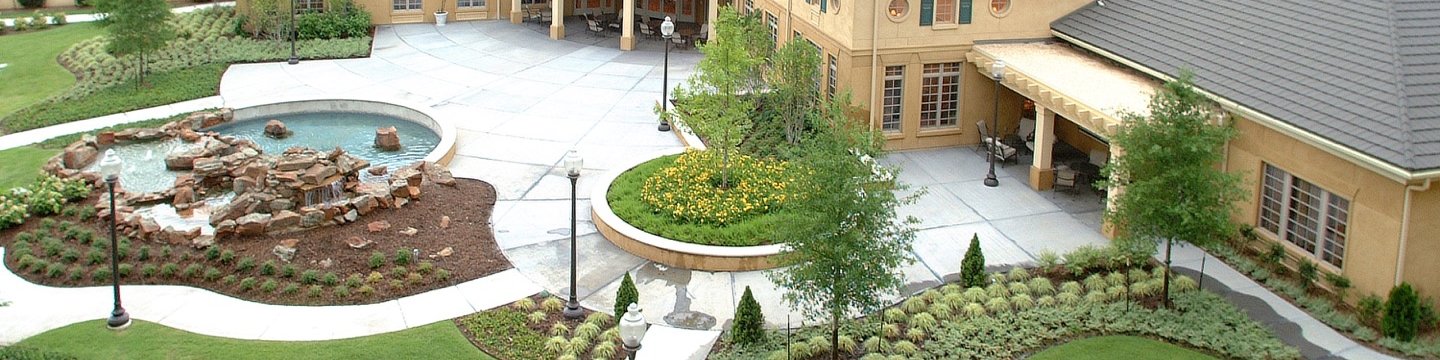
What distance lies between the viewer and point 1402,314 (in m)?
18.8

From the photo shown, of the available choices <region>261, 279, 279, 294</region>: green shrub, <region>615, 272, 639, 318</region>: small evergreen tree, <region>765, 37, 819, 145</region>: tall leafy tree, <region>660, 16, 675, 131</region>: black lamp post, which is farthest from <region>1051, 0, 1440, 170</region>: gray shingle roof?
<region>261, 279, 279, 294</region>: green shrub

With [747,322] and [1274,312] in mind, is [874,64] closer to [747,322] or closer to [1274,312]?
[1274,312]

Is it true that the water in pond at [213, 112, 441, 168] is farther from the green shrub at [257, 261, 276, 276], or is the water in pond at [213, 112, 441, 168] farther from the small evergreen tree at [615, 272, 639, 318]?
the small evergreen tree at [615, 272, 639, 318]

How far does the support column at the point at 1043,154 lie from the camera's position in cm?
2594

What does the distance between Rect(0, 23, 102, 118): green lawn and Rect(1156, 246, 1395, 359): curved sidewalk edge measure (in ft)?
87.8

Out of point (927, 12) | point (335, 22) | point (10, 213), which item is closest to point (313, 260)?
point (10, 213)

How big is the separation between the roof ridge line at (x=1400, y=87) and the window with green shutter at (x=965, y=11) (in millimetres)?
8707

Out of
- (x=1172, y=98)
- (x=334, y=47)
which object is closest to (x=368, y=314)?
(x=1172, y=98)

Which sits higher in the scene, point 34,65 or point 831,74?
point 831,74

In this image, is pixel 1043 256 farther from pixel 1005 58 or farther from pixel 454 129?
pixel 454 129

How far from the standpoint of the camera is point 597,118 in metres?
32.0

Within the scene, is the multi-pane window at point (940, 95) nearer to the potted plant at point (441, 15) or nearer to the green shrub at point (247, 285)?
the green shrub at point (247, 285)

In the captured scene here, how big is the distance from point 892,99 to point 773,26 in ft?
19.7

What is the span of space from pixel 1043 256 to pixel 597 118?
1312 centimetres
